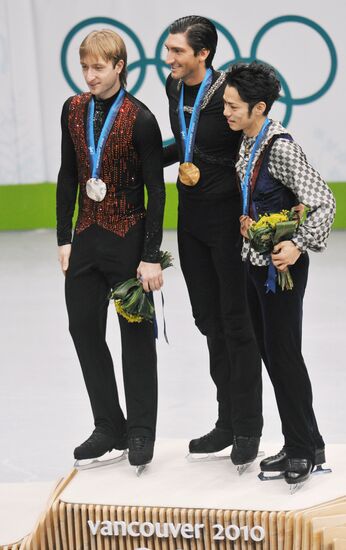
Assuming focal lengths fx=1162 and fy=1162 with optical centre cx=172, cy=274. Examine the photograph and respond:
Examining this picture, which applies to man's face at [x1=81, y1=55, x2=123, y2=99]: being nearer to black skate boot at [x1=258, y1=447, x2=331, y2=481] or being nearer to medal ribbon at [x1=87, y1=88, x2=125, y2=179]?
medal ribbon at [x1=87, y1=88, x2=125, y2=179]

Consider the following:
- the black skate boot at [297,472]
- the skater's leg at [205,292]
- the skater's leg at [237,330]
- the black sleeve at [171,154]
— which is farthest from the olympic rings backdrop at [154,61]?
the black skate boot at [297,472]

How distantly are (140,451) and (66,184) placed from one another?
1000mm

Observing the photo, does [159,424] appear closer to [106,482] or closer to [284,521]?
[106,482]

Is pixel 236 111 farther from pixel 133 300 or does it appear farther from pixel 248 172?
pixel 133 300

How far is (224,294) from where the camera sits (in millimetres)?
4098

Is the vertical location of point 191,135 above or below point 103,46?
below

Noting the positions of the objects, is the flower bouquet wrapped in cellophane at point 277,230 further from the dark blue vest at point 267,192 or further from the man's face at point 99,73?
the man's face at point 99,73

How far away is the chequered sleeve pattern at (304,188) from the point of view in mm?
3752

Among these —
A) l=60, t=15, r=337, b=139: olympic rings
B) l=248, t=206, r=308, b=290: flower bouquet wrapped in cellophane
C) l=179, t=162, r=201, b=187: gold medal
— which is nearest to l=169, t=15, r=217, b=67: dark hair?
l=179, t=162, r=201, b=187: gold medal

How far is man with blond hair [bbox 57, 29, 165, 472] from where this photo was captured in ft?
13.1

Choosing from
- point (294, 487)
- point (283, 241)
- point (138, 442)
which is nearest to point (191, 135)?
point (283, 241)

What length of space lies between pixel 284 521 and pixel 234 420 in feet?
1.63

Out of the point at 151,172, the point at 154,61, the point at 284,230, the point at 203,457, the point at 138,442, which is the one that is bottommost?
the point at 203,457

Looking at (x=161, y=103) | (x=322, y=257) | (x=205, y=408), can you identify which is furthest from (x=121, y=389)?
(x=161, y=103)
